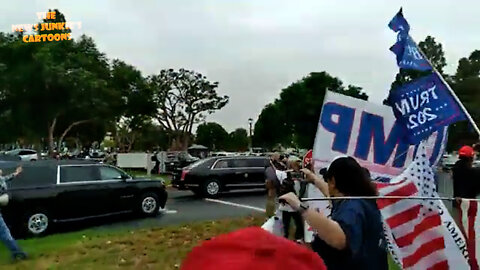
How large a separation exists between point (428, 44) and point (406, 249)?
68.3m

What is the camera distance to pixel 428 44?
226ft

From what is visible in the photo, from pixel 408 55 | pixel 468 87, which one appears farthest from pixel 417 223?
pixel 468 87

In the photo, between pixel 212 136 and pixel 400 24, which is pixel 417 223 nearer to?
pixel 400 24

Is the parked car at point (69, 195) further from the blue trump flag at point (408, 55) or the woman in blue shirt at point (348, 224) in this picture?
the woman in blue shirt at point (348, 224)

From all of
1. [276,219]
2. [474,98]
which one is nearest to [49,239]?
[276,219]


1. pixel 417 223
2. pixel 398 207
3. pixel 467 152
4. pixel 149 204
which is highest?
pixel 467 152

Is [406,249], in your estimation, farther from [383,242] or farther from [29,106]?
[29,106]

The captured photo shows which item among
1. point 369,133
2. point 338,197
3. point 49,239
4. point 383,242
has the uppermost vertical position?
point 369,133

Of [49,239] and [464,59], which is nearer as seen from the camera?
[49,239]

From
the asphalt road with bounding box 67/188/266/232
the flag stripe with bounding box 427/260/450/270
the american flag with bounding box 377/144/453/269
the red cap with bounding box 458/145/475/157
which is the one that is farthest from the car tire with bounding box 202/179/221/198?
the flag stripe with bounding box 427/260/450/270

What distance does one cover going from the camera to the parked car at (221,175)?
1942 cm

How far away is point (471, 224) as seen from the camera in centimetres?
478

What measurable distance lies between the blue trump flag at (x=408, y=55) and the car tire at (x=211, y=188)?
13523 mm

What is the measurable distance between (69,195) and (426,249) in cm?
906
